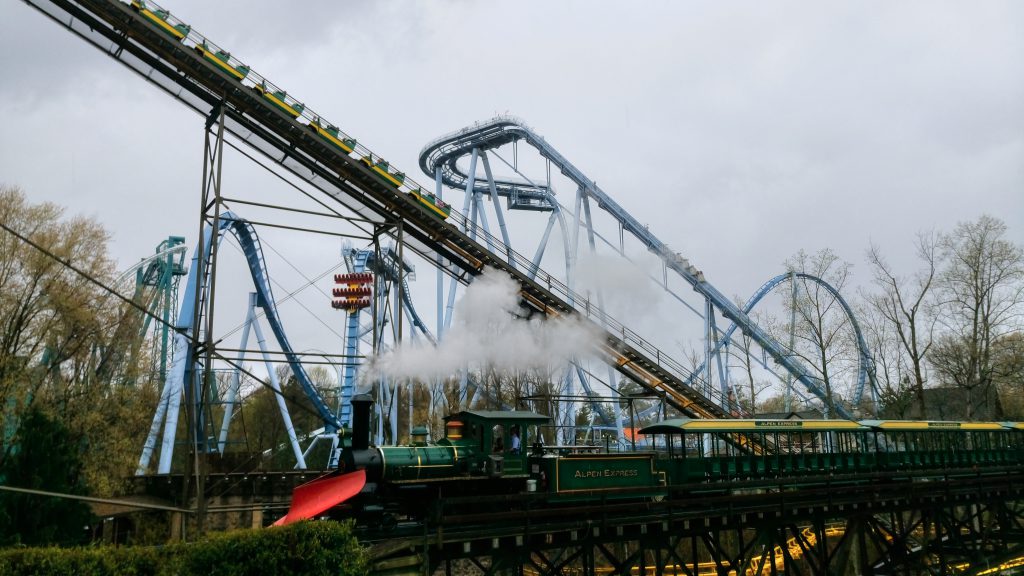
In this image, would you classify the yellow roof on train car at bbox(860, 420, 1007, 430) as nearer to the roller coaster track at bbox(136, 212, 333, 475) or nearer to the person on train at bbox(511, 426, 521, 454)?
the person on train at bbox(511, 426, 521, 454)

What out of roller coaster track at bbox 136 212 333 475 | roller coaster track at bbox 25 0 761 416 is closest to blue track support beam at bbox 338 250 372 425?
roller coaster track at bbox 136 212 333 475

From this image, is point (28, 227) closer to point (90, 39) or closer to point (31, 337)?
point (31, 337)

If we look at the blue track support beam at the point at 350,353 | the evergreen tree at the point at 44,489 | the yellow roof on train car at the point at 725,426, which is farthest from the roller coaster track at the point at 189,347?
the yellow roof on train car at the point at 725,426

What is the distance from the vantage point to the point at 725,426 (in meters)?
16.5

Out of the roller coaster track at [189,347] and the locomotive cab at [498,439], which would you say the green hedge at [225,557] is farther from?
the roller coaster track at [189,347]

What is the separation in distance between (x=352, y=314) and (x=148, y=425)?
40.3 ft

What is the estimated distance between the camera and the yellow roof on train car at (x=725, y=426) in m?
16.2

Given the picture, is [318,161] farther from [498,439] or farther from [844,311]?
[844,311]

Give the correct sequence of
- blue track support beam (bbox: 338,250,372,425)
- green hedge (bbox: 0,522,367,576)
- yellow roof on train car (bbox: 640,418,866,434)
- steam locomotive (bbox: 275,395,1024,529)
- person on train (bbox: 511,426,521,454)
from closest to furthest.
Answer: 1. green hedge (bbox: 0,522,367,576)
2. steam locomotive (bbox: 275,395,1024,529)
3. person on train (bbox: 511,426,521,454)
4. yellow roof on train car (bbox: 640,418,866,434)
5. blue track support beam (bbox: 338,250,372,425)

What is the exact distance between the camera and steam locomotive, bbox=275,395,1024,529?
12.5m

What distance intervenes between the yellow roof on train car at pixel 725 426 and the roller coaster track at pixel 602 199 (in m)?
16.3

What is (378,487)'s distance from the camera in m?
12.4

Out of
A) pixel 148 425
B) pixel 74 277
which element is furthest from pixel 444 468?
pixel 148 425

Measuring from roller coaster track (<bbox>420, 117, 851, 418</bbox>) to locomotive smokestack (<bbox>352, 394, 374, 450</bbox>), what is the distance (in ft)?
81.0
